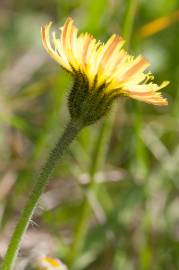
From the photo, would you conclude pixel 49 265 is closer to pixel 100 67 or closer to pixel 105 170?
pixel 100 67

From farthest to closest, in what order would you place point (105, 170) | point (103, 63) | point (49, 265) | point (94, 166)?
point (105, 170)
point (94, 166)
point (49, 265)
point (103, 63)

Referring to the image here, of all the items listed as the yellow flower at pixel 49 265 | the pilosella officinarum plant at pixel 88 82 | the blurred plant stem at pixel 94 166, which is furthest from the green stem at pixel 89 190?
the pilosella officinarum plant at pixel 88 82

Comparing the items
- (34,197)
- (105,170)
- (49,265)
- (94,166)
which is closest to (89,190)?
(94,166)

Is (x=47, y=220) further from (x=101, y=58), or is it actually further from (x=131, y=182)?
(x=101, y=58)

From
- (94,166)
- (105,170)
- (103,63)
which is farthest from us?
(105,170)

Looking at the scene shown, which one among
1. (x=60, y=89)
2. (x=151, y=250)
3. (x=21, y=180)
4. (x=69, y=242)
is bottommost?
(x=151, y=250)

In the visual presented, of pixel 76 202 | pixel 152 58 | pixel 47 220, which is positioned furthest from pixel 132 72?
pixel 152 58

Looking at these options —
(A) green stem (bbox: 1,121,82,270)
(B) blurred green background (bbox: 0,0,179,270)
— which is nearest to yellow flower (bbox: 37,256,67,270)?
(A) green stem (bbox: 1,121,82,270)
